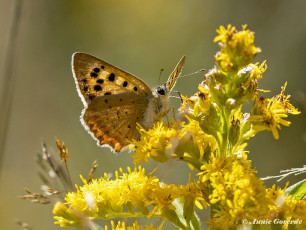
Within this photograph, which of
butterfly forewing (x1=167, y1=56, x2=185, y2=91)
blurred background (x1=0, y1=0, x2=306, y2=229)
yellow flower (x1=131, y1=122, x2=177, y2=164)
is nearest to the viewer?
yellow flower (x1=131, y1=122, x2=177, y2=164)

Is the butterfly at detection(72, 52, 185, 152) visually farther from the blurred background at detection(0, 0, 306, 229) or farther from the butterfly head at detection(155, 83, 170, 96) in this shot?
the blurred background at detection(0, 0, 306, 229)

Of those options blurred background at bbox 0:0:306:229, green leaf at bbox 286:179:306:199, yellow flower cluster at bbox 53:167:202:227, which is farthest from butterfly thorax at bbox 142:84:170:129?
blurred background at bbox 0:0:306:229

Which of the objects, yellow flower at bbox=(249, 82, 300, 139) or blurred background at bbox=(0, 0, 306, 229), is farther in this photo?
blurred background at bbox=(0, 0, 306, 229)

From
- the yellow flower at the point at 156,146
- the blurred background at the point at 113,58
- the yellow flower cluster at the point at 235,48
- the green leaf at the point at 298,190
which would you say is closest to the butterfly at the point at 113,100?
the yellow flower at the point at 156,146

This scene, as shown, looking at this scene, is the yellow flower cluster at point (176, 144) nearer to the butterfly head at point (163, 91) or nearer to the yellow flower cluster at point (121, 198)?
the yellow flower cluster at point (121, 198)

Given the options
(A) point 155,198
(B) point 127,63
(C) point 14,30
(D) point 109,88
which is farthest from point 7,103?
(B) point 127,63

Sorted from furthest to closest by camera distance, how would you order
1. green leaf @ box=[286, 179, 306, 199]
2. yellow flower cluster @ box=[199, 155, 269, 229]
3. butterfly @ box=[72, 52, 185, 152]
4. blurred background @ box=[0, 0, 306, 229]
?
blurred background @ box=[0, 0, 306, 229]
butterfly @ box=[72, 52, 185, 152]
green leaf @ box=[286, 179, 306, 199]
yellow flower cluster @ box=[199, 155, 269, 229]

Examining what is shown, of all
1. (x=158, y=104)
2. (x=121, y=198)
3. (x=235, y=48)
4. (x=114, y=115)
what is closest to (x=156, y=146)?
(x=121, y=198)
